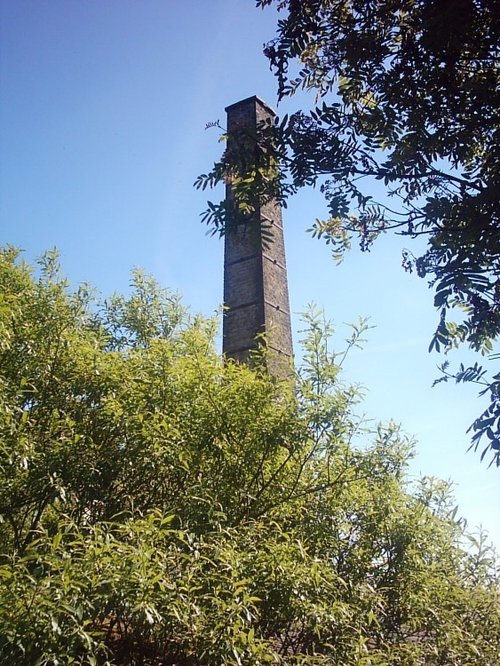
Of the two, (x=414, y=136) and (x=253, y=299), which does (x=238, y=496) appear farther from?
(x=253, y=299)

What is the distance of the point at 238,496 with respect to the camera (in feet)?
14.8

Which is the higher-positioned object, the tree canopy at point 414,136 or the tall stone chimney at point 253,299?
the tall stone chimney at point 253,299

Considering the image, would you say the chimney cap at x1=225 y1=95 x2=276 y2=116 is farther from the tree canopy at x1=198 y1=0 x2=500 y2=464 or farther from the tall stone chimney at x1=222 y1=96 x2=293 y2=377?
the tree canopy at x1=198 y1=0 x2=500 y2=464

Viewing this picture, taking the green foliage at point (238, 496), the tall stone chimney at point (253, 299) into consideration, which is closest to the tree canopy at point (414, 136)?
the green foliage at point (238, 496)

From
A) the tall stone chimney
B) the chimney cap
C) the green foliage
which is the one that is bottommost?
the green foliage

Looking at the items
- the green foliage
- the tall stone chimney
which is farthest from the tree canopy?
the tall stone chimney

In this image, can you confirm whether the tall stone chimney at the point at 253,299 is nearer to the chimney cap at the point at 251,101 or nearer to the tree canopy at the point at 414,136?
the chimney cap at the point at 251,101

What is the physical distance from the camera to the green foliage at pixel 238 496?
151 inches

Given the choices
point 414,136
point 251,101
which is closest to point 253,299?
point 251,101

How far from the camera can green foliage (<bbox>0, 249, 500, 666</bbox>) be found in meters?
3.82

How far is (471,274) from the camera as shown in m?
2.70

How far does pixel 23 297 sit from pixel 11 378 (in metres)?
0.85

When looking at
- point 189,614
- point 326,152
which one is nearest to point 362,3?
point 326,152

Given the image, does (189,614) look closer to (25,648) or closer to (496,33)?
(25,648)
